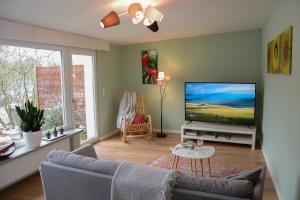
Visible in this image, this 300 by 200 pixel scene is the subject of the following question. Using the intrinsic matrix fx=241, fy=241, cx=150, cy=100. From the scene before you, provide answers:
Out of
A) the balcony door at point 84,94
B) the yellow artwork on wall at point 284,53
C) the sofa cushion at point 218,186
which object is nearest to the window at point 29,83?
the balcony door at point 84,94

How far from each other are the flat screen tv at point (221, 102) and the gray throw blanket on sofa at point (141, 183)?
10.6 ft

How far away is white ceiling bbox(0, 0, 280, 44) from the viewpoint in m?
2.54

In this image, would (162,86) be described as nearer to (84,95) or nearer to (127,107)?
(127,107)

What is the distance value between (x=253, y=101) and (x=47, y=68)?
3594mm

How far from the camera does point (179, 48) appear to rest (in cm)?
527

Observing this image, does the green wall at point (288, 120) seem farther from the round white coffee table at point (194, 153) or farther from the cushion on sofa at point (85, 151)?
the cushion on sofa at point (85, 151)

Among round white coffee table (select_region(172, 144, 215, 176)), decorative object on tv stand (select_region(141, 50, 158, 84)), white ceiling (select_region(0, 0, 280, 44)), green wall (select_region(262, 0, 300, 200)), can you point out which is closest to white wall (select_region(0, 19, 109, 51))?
white ceiling (select_region(0, 0, 280, 44))

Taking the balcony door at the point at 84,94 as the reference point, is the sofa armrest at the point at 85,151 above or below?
below

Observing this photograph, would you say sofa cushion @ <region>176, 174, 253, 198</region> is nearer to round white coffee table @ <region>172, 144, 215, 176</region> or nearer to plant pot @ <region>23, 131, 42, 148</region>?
round white coffee table @ <region>172, 144, 215, 176</region>

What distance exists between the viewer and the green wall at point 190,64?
4.78 metres

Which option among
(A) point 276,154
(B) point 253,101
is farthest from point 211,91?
(A) point 276,154

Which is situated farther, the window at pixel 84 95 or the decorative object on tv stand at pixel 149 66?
the decorative object on tv stand at pixel 149 66

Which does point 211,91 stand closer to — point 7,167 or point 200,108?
point 200,108

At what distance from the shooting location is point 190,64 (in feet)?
17.1
